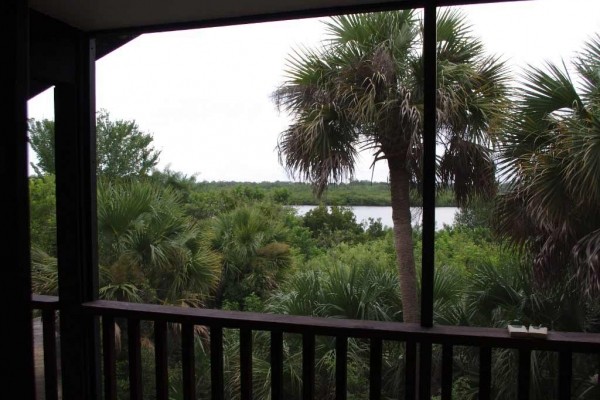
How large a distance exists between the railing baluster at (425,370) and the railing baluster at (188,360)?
0.81m

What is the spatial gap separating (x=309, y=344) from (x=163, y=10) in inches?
49.5

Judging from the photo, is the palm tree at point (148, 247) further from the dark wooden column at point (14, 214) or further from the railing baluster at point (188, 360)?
the dark wooden column at point (14, 214)

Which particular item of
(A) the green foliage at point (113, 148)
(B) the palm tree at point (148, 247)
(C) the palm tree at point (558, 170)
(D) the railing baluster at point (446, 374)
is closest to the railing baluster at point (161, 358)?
(D) the railing baluster at point (446, 374)

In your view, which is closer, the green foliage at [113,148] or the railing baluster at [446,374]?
the railing baluster at [446,374]

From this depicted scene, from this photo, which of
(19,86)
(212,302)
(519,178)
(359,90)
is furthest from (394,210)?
(19,86)

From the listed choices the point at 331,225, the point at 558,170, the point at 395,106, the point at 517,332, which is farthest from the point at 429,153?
the point at 331,225

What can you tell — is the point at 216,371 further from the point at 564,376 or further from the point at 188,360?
the point at 564,376

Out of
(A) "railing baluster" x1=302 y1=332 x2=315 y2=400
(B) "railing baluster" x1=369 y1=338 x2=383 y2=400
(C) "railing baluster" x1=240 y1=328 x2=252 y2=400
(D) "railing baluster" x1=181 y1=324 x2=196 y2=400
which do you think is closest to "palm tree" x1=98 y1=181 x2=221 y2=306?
(D) "railing baluster" x1=181 y1=324 x2=196 y2=400

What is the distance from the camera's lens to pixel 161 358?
191 cm

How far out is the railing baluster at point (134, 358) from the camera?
1927mm

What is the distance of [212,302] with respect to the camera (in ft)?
28.2

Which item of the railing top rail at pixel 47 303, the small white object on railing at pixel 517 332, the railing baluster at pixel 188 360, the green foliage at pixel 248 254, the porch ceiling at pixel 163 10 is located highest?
the porch ceiling at pixel 163 10

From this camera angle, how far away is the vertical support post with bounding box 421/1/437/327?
1.62m

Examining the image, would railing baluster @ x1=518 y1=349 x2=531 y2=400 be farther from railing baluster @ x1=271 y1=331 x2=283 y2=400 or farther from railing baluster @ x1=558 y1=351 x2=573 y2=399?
railing baluster @ x1=271 y1=331 x2=283 y2=400
